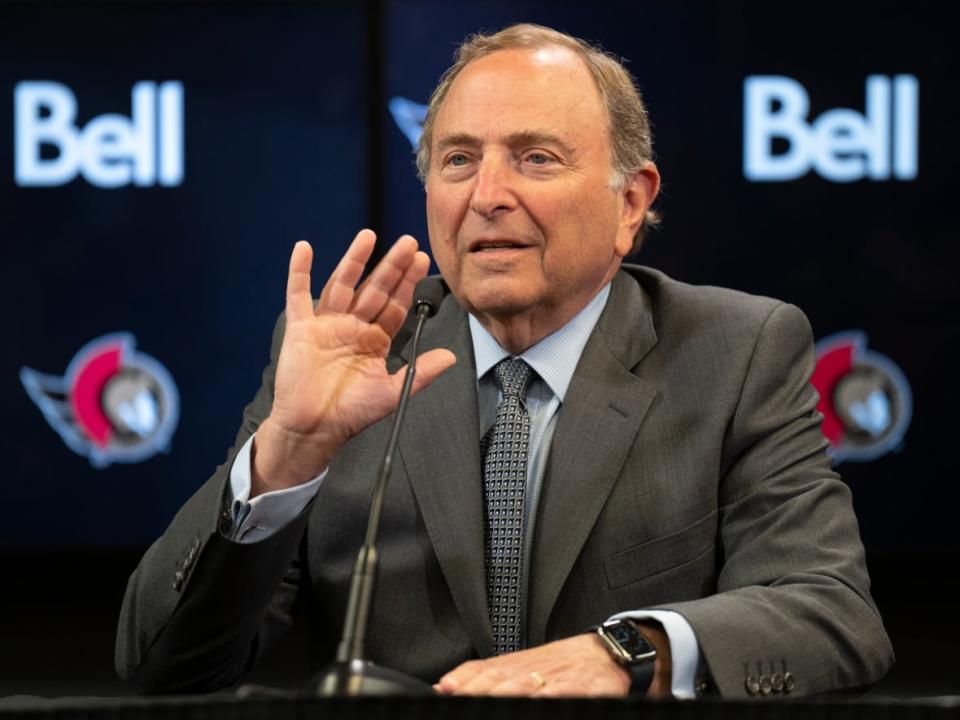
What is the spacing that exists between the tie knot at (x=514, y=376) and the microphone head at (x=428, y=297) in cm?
38

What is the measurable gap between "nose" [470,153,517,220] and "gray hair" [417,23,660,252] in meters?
0.19

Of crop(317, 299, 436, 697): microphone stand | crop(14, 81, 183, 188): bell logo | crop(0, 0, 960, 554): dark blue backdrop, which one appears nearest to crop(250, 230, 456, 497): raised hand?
crop(317, 299, 436, 697): microphone stand

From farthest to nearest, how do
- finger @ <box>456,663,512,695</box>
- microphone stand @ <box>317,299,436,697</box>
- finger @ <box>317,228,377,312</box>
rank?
finger @ <box>317,228,377,312</box> → finger @ <box>456,663,512,695</box> → microphone stand @ <box>317,299,436,697</box>

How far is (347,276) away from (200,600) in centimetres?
49

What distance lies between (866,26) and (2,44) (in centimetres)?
202

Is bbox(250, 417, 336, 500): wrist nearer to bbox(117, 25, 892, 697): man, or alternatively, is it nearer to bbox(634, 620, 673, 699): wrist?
bbox(117, 25, 892, 697): man

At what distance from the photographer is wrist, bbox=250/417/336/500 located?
76.0 inches

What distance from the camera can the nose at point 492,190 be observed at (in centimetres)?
215

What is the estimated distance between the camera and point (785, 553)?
2.06 metres

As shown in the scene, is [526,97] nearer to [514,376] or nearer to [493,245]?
[493,245]

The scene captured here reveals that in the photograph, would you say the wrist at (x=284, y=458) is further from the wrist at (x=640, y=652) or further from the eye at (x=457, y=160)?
the eye at (x=457, y=160)

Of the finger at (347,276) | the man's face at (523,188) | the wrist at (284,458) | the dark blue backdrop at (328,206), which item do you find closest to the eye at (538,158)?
the man's face at (523,188)

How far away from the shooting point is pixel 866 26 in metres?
3.37

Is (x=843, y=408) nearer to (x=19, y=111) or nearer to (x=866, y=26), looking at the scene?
(x=866, y=26)
